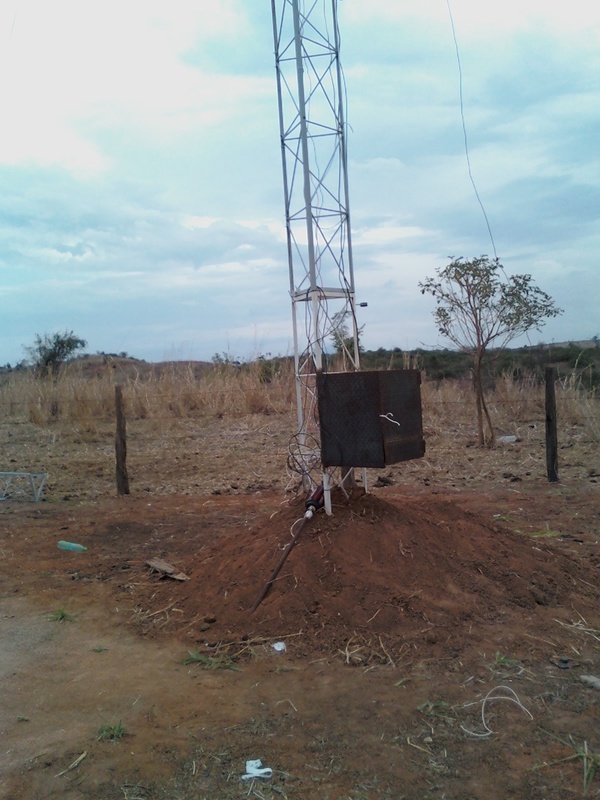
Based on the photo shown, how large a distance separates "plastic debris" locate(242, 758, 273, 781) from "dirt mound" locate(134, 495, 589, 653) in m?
1.12

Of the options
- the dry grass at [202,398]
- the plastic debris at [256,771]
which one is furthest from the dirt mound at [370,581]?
the dry grass at [202,398]

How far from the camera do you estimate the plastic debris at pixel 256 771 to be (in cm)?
275

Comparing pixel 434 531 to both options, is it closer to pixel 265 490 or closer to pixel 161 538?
pixel 161 538

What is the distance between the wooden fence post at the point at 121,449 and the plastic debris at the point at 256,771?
625cm

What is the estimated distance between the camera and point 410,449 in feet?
15.5

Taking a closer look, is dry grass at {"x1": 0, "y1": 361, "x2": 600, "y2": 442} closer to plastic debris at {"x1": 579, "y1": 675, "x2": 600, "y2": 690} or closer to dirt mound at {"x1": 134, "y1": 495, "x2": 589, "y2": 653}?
dirt mound at {"x1": 134, "y1": 495, "x2": 589, "y2": 653}

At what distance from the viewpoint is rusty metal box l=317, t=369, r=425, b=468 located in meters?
4.54

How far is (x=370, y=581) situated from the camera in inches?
171

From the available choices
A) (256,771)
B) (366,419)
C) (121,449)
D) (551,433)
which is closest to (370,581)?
(366,419)

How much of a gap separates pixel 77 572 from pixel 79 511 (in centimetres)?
248

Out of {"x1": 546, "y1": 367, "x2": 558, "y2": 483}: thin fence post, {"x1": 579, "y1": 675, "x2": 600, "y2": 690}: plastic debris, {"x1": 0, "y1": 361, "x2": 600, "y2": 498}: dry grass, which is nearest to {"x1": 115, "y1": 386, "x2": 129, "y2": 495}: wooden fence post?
{"x1": 0, "y1": 361, "x2": 600, "y2": 498}: dry grass

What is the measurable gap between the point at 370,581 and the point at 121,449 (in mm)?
5222

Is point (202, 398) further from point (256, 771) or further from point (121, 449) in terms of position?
point (256, 771)

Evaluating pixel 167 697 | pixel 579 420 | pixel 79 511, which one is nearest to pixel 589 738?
pixel 167 697
